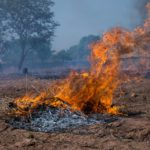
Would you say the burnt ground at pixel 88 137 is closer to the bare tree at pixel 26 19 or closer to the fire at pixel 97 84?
the fire at pixel 97 84

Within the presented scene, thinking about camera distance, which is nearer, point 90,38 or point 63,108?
point 63,108

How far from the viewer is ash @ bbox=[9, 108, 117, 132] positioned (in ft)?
28.8

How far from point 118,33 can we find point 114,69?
1.30m

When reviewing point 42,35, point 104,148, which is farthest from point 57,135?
point 42,35

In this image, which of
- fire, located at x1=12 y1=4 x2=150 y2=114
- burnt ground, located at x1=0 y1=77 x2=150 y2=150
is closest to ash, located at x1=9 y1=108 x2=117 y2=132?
burnt ground, located at x1=0 y1=77 x2=150 y2=150

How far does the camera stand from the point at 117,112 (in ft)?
35.4

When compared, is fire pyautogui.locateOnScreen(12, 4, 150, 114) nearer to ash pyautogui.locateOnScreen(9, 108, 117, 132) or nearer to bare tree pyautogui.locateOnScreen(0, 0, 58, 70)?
ash pyautogui.locateOnScreen(9, 108, 117, 132)

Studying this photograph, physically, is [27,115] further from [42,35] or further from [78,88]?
[42,35]

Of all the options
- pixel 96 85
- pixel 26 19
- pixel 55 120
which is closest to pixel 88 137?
pixel 55 120

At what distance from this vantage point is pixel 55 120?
919 centimetres

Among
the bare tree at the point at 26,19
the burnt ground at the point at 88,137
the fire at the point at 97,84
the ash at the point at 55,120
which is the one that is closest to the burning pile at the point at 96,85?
the fire at the point at 97,84

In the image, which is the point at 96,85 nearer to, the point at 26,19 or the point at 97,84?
the point at 97,84

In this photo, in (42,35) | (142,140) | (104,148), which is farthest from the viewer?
(42,35)

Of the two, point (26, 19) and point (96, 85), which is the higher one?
point (26, 19)
